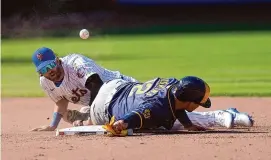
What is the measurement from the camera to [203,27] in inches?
1155

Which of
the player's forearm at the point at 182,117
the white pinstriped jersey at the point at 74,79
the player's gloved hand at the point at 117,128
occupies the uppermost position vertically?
the white pinstriped jersey at the point at 74,79

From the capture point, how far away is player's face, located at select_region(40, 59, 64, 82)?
27.1 feet

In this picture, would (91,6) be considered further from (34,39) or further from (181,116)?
(181,116)

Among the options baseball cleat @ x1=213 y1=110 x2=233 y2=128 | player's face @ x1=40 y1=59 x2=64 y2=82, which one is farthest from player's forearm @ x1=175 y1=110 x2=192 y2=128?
player's face @ x1=40 y1=59 x2=64 y2=82

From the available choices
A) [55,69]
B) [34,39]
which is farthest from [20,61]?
[55,69]

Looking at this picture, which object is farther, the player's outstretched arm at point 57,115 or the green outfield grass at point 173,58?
the green outfield grass at point 173,58

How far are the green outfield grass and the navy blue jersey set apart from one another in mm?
4462

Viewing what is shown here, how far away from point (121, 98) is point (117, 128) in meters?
0.59

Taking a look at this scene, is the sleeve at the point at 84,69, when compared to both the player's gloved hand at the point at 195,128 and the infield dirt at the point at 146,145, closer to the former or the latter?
the infield dirt at the point at 146,145

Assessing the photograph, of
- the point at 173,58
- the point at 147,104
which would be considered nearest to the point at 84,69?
the point at 147,104

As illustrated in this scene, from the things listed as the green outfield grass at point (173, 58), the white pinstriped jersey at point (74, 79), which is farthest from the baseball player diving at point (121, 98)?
the green outfield grass at point (173, 58)

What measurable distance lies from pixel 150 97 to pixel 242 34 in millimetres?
18817

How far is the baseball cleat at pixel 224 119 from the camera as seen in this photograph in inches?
315

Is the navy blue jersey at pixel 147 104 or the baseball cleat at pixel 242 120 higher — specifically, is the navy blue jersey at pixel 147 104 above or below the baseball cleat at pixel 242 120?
above
